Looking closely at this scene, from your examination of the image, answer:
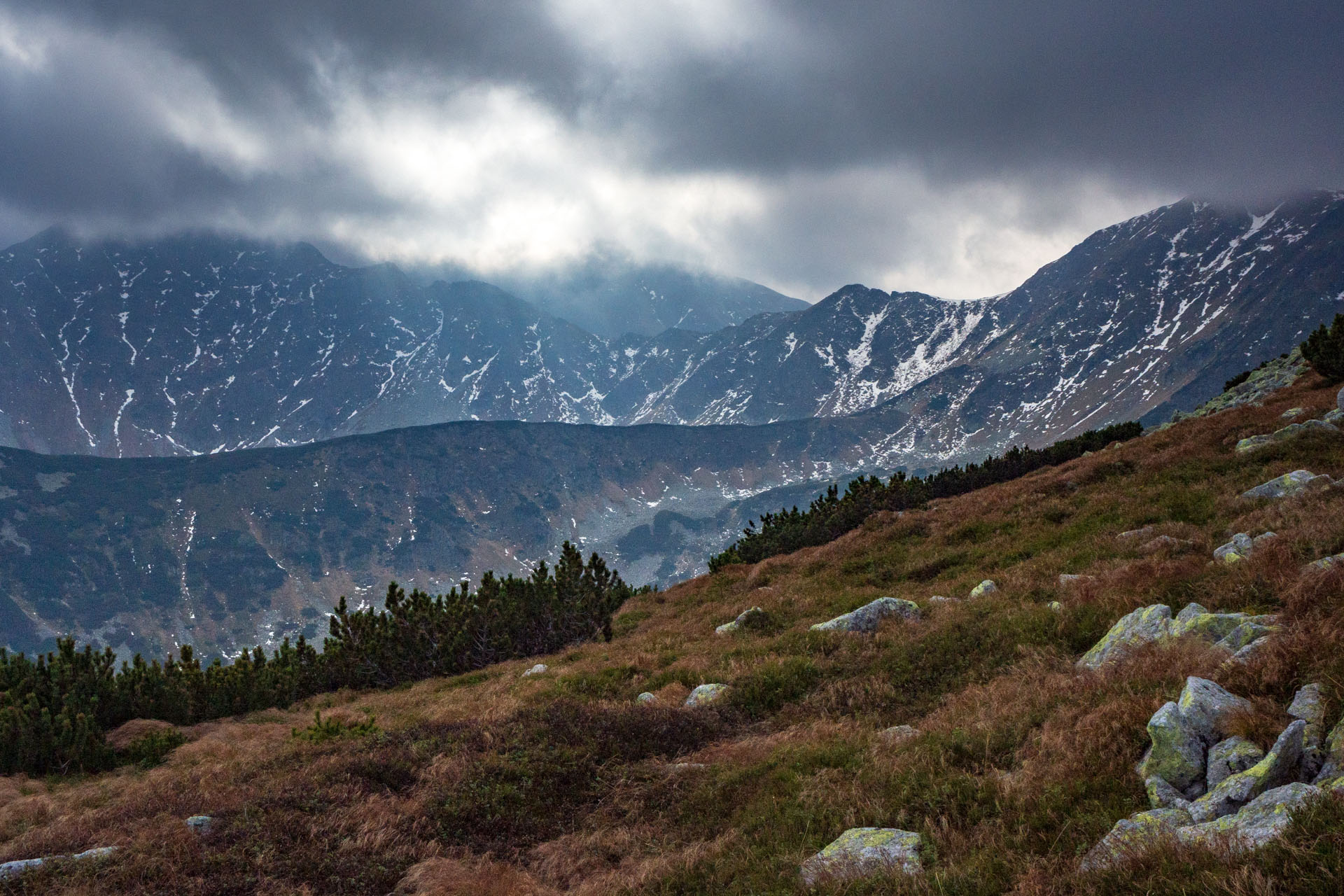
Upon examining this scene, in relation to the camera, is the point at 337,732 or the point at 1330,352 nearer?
the point at 337,732

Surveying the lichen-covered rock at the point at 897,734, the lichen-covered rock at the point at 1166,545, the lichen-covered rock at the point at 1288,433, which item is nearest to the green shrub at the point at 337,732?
the lichen-covered rock at the point at 897,734

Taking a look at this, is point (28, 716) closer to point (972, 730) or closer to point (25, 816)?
point (25, 816)

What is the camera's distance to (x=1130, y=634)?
35.0 ft

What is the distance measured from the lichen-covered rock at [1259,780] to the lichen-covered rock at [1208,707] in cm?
76

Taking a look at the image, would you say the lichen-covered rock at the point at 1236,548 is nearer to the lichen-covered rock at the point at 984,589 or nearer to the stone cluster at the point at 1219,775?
the lichen-covered rock at the point at 984,589

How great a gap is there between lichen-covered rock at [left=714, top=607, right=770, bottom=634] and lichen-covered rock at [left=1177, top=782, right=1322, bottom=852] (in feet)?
A: 51.0

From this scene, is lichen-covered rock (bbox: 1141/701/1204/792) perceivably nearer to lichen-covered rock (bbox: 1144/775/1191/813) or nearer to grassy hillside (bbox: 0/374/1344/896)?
lichen-covered rock (bbox: 1144/775/1191/813)

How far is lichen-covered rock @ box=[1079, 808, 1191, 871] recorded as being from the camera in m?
5.57

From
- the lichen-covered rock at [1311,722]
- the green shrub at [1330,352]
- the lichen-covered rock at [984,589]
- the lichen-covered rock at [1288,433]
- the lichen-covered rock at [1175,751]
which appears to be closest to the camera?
the lichen-covered rock at [1311,722]

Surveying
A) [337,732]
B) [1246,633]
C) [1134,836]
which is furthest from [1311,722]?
[337,732]

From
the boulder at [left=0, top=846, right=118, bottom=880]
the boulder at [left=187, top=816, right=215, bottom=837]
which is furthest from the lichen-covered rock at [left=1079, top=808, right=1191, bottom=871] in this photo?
the boulder at [left=0, top=846, right=118, bottom=880]

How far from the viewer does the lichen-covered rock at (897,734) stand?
10250mm

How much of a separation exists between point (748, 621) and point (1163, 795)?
1507 centimetres

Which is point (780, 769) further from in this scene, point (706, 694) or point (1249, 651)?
point (1249, 651)
